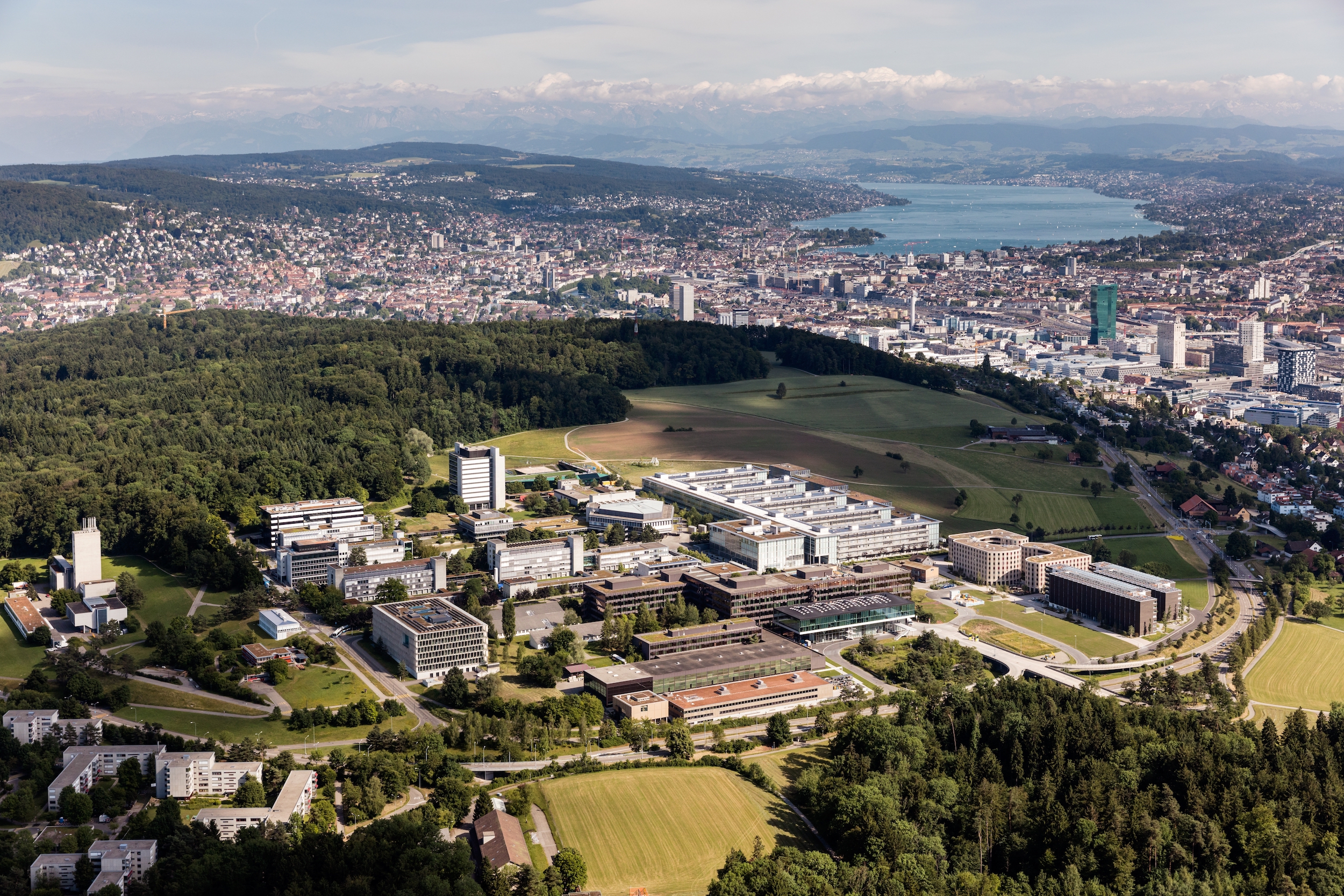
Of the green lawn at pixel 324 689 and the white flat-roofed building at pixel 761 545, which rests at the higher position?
the white flat-roofed building at pixel 761 545

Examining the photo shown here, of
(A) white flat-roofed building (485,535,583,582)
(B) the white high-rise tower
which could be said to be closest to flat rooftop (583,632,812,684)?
(A) white flat-roofed building (485,535,583,582)

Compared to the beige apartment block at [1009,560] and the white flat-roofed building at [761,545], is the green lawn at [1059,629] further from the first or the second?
the white flat-roofed building at [761,545]

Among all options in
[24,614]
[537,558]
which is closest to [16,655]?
[24,614]

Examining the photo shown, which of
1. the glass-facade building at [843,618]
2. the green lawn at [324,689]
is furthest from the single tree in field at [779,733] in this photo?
the green lawn at [324,689]

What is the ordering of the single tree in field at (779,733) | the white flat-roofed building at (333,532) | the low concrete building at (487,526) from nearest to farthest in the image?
the single tree in field at (779,733) → the white flat-roofed building at (333,532) → the low concrete building at (487,526)

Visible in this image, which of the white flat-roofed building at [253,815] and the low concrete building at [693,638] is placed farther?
the low concrete building at [693,638]

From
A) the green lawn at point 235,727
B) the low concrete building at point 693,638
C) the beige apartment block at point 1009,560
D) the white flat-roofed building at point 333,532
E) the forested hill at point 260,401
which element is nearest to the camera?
the green lawn at point 235,727
